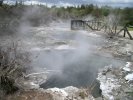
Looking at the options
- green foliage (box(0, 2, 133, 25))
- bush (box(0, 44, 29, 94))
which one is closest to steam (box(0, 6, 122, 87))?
bush (box(0, 44, 29, 94))

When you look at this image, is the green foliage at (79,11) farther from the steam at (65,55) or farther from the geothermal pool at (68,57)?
the geothermal pool at (68,57)

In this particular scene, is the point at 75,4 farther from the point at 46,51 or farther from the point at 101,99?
the point at 101,99

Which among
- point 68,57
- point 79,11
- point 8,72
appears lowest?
point 68,57

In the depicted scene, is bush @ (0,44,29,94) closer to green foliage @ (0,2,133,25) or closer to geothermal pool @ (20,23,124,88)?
geothermal pool @ (20,23,124,88)

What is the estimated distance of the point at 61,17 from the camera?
28516 millimetres

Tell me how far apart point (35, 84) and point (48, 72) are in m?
1.49

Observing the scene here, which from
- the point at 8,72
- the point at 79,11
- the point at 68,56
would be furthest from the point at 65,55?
the point at 79,11

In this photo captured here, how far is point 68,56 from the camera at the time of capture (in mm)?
→ 14008

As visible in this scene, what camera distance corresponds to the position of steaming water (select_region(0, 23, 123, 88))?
1048 centimetres

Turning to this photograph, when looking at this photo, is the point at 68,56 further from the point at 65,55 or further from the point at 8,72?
the point at 8,72

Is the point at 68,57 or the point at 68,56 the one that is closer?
the point at 68,57

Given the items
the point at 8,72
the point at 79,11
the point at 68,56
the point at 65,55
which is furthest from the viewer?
the point at 79,11

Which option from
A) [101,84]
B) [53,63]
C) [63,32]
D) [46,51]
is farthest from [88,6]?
[101,84]

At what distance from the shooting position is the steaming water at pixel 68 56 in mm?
10477
